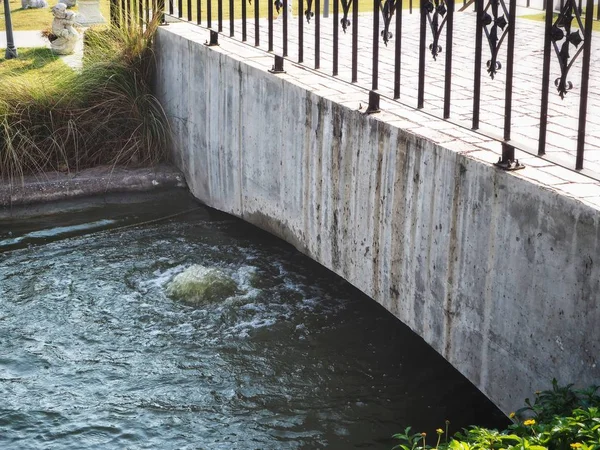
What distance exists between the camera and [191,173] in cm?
959

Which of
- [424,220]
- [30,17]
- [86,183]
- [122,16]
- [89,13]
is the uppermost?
[122,16]

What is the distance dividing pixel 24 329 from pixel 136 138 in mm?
3365

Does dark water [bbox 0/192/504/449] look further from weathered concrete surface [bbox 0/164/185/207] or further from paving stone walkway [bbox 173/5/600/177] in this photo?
paving stone walkway [bbox 173/5/600/177]

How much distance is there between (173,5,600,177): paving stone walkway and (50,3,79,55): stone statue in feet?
10.1

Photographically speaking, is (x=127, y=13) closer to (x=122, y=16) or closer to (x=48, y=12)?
(x=122, y=16)

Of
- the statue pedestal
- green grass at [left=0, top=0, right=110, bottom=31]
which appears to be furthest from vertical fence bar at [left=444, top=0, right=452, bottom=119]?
the statue pedestal

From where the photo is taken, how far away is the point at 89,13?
54.0 feet

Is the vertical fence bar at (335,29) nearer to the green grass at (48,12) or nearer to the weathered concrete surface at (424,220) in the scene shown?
the weathered concrete surface at (424,220)

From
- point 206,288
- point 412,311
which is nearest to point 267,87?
point 206,288

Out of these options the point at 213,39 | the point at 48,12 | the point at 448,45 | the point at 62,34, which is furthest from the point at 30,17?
the point at 448,45

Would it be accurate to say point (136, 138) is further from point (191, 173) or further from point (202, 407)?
point (202, 407)

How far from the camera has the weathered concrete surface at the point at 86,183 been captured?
30.7 feet

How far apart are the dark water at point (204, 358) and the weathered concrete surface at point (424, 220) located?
1.59 ft

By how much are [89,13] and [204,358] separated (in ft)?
37.5
